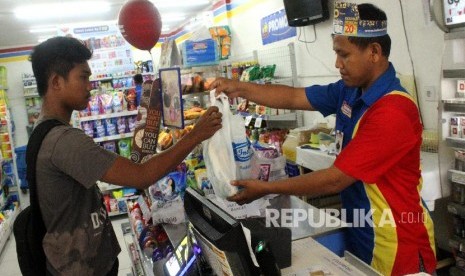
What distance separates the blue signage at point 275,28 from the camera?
5493 mm

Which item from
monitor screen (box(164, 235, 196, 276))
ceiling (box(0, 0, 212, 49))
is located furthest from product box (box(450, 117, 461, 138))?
ceiling (box(0, 0, 212, 49))

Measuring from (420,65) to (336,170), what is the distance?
236cm

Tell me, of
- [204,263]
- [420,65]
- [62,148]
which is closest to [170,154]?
[62,148]

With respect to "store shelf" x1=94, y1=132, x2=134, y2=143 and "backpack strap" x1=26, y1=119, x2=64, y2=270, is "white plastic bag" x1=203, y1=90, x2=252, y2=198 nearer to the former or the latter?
"backpack strap" x1=26, y1=119, x2=64, y2=270

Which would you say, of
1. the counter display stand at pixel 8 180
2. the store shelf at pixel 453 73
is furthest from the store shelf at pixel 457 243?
the counter display stand at pixel 8 180

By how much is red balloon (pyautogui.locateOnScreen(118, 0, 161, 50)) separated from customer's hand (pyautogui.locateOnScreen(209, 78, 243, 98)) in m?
2.22

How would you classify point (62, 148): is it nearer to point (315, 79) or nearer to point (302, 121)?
point (315, 79)

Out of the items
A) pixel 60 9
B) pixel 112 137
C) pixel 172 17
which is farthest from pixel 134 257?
Answer: pixel 172 17

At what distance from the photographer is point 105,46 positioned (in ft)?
20.2

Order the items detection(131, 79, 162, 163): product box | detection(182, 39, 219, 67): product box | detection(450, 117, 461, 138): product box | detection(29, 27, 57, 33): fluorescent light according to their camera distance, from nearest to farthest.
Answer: detection(131, 79, 162, 163): product box, detection(450, 117, 461, 138): product box, detection(182, 39, 219, 67): product box, detection(29, 27, 57, 33): fluorescent light

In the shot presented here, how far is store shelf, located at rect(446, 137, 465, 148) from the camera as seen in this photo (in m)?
2.75

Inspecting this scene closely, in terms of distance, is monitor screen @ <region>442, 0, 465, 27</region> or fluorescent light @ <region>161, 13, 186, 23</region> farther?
fluorescent light @ <region>161, 13, 186, 23</region>

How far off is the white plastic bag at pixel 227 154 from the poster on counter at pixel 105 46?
495 centimetres

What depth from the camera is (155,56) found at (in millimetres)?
14547
